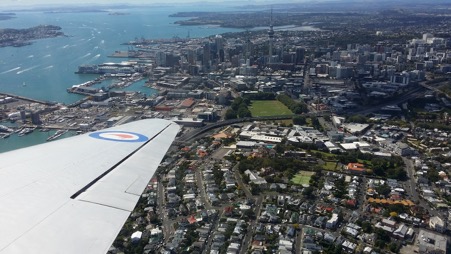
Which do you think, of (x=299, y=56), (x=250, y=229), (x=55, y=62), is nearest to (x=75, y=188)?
(x=250, y=229)

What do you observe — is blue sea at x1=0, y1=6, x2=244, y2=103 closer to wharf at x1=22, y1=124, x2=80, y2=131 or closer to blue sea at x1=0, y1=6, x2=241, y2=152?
blue sea at x1=0, y1=6, x2=241, y2=152

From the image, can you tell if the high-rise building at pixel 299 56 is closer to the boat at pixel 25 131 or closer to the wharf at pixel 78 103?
the wharf at pixel 78 103

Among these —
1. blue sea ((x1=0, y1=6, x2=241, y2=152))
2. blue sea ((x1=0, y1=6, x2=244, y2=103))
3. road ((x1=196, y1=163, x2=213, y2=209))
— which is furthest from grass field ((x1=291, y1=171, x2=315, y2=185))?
blue sea ((x1=0, y1=6, x2=244, y2=103))

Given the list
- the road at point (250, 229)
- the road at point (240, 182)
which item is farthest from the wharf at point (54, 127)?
the road at point (250, 229)

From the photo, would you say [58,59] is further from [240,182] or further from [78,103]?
[240,182]

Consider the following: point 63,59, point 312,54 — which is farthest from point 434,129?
point 63,59
